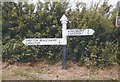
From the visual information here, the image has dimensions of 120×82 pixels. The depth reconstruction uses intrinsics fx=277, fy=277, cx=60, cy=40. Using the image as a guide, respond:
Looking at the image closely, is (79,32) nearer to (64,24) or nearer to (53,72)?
(64,24)

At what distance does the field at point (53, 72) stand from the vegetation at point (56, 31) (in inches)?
4.8

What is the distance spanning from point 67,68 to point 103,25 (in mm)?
1129

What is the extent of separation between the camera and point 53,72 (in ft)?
18.3

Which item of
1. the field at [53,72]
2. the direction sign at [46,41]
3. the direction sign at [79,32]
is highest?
the direction sign at [79,32]

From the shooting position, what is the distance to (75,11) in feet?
18.3

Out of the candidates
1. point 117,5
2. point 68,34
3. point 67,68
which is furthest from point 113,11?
point 67,68

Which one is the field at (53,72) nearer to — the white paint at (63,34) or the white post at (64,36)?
the white post at (64,36)

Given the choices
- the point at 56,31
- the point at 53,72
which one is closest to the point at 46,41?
the point at 56,31

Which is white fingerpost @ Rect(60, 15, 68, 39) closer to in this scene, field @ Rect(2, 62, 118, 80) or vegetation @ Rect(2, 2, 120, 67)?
vegetation @ Rect(2, 2, 120, 67)

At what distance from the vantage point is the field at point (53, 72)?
5.52m

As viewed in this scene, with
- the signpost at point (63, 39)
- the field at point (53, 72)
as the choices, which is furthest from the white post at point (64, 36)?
the field at point (53, 72)

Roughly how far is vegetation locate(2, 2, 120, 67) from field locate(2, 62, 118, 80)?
0.12m

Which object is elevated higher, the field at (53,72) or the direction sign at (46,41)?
the direction sign at (46,41)

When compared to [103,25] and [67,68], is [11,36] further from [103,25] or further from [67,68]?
[103,25]
